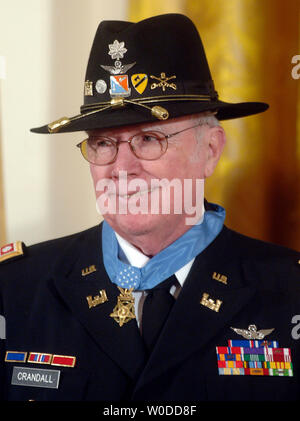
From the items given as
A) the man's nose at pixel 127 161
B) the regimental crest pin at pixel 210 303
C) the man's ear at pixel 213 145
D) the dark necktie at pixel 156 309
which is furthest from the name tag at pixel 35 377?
the man's ear at pixel 213 145

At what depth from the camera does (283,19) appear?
1.77 m

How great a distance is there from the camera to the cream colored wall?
1817 mm

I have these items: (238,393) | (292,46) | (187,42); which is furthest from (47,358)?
(292,46)

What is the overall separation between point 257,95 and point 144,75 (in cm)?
55

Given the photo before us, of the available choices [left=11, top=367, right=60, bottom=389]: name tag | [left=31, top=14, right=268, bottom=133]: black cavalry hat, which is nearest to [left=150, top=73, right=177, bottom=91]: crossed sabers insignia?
[left=31, top=14, right=268, bottom=133]: black cavalry hat

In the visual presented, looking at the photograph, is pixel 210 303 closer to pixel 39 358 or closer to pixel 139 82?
pixel 39 358

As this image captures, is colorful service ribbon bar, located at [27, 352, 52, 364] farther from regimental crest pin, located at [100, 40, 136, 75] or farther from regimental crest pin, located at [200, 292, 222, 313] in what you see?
regimental crest pin, located at [100, 40, 136, 75]

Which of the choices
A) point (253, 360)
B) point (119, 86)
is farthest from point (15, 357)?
point (119, 86)

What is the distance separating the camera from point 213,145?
57.9 inches

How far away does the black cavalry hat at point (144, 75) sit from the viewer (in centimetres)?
136

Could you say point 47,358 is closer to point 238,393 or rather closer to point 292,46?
point 238,393

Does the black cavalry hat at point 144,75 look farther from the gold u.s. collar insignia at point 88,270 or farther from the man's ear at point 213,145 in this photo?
the gold u.s. collar insignia at point 88,270

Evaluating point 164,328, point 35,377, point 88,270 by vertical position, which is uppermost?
point 88,270

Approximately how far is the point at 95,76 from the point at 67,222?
2.16ft
